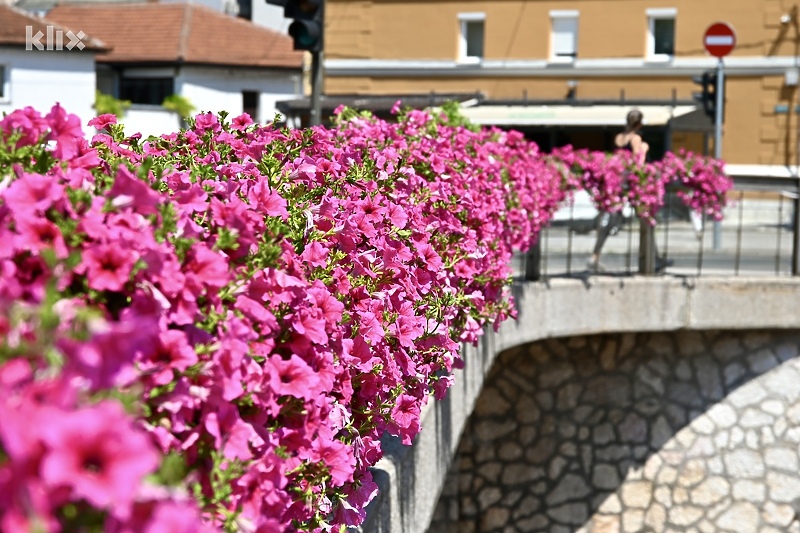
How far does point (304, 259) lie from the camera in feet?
11.2

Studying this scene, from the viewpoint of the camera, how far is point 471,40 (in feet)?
107

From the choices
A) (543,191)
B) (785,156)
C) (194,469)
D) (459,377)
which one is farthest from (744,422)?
(785,156)

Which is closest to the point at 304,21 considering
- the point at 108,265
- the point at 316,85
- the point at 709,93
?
the point at 316,85

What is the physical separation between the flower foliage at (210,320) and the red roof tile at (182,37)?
36.5m

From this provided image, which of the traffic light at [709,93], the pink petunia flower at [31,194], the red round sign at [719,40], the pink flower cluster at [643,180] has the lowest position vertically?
the pink flower cluster at [643,180]

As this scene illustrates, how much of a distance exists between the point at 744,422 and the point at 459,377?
658 centimetres

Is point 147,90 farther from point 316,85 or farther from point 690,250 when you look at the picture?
point 316,85

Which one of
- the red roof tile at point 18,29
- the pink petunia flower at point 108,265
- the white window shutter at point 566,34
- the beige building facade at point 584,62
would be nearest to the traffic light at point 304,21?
the pink petunia flower at point 108,265

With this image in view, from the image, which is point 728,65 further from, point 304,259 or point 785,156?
point 304,259

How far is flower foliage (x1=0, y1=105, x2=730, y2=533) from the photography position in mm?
1482

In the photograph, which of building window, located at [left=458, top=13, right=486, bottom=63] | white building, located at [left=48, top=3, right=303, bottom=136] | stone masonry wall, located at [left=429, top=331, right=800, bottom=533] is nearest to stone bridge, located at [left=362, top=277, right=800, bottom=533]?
stone masonry wall, located at [left=429, top=331, right=800, bottom=533]

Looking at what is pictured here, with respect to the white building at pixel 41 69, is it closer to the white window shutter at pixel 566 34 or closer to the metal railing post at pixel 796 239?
the white window shutter at pixel 566 34

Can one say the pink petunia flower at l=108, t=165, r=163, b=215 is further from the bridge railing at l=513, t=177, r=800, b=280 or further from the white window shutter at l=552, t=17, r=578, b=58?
the white window shutter at l=552, t=17, r=578, b=58

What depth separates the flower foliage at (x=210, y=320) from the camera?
4.86ft
